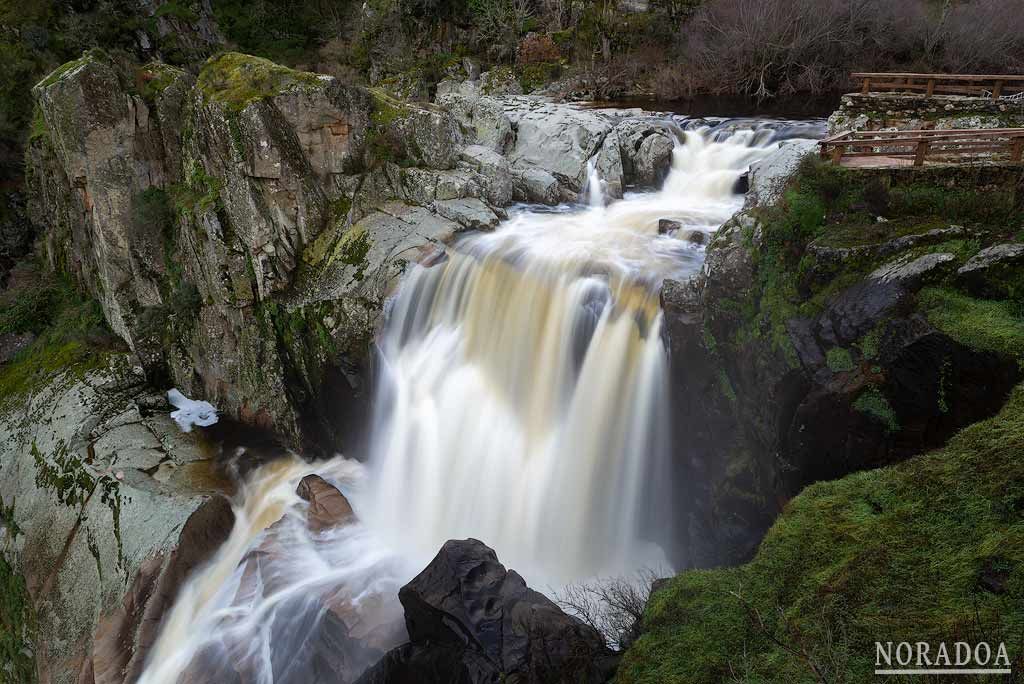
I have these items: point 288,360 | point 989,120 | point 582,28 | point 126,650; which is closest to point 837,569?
point 989,120

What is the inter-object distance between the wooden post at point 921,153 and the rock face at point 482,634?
8581 millimetres

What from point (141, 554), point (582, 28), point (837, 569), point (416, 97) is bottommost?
point (141, 554)

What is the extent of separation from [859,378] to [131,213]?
18.3 metres

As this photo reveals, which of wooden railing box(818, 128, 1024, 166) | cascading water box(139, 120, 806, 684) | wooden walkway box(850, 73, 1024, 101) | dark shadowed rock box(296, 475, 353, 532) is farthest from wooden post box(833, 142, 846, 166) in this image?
dark shadowed rock box(296, 475, 353, 532)

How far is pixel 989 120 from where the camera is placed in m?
11.6

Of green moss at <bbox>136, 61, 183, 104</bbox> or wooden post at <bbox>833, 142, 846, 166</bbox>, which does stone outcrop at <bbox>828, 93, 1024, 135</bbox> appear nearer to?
wooden post at <bbox>833, 142, 846, 166</bbox>

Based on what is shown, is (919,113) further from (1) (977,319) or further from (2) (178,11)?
(2) (178,11)

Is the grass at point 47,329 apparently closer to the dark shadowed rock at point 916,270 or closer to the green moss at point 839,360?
the green moss at point 839,360

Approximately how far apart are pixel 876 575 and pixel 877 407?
283 centimetres

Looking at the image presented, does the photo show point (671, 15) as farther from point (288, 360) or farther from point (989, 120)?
point (288, 360)

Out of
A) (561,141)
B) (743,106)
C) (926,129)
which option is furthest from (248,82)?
(743,106)

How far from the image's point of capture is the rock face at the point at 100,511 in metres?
11.5

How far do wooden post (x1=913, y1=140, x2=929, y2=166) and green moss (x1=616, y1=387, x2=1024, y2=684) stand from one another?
460cm

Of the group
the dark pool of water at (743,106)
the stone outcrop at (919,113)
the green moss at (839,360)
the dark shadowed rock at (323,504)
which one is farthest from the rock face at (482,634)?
the dark pool of water at (743,106)
